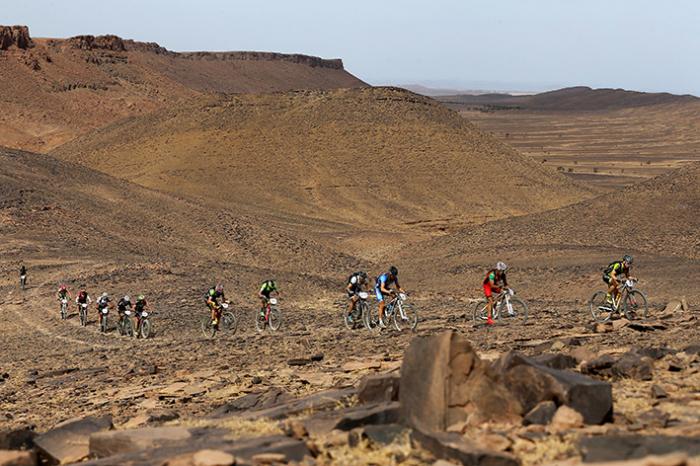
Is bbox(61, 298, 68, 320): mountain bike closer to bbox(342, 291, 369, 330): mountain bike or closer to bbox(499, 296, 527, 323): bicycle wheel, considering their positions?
bbox(342, 291, 369, 330): mountain bike

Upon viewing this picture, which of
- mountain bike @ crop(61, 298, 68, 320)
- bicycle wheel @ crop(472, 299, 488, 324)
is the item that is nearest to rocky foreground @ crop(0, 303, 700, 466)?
bicycle wheel @ crop(472, 299, 488, 324)

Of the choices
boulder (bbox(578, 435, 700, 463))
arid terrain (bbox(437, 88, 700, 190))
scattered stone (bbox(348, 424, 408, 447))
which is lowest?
scattered stone (bbox(348, 424, 408, 447))

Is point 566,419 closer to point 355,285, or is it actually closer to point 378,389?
point 378,389

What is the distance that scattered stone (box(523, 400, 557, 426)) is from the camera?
993 centimetres

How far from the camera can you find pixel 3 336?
92.8ft

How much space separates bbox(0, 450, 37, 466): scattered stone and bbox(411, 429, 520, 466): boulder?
3872mm

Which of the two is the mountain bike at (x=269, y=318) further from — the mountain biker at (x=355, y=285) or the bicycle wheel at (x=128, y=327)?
the bicycle wheel at (x=128, y=327)

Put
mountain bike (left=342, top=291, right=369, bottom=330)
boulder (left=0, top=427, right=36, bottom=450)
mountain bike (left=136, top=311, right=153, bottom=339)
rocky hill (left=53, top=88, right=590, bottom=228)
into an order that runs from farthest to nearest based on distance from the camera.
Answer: rocky hill (left=53, top=88, right=590, bottom=228) < mountain bike (left=136, top=311, right=153, bottom=339) < mountain bike (left=342, top=291, right=369, bottom=330) < boulder (left=0, top=427, right=36, bottom=450)

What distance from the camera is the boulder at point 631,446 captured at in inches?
330

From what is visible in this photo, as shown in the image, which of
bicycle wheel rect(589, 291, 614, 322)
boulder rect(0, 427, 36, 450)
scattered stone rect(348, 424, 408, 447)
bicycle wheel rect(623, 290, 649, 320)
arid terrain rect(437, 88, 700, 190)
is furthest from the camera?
arid terrain rect(437, 88, 700, 190)

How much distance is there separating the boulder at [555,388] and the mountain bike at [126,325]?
57.3 feet

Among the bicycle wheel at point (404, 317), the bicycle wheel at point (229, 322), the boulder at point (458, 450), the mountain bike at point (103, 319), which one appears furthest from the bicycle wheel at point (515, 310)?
the boulder at point (458, 450)

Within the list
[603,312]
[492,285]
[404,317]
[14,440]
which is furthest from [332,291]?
[14,440]

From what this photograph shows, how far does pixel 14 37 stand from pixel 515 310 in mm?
121481
